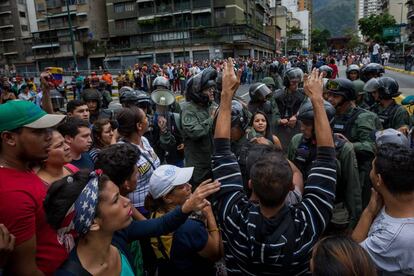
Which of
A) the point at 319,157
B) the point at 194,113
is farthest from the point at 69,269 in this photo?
the point at 194,113

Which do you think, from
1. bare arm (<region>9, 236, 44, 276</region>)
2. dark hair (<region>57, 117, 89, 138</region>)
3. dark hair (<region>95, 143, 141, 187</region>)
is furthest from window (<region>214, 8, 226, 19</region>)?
bare arm (<region>9, 236, 44, 276</region>)

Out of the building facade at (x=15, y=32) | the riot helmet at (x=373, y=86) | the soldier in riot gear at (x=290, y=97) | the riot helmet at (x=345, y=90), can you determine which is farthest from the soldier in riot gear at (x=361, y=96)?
the building facade at (x=15, y=32)

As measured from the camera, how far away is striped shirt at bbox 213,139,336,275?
5.94ft

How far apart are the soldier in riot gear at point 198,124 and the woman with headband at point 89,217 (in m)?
2.09

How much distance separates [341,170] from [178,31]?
53.5m

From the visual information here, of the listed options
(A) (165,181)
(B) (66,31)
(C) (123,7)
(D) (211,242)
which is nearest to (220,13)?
(C) (123,7)

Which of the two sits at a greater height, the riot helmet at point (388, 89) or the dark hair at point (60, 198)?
the riot helmet at point (388, 89)

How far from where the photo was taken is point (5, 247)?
5.55 ft

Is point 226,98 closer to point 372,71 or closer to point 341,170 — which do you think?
point 341,170

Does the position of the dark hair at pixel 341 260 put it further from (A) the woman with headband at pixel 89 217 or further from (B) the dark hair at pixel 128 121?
(B) the dark hair at pixel 128 121

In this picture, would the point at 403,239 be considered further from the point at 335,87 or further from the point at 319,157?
the point at 335,87

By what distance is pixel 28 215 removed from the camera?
1.84 metres

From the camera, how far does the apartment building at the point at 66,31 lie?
59406 mm

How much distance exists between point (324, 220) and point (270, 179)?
0.42 m
